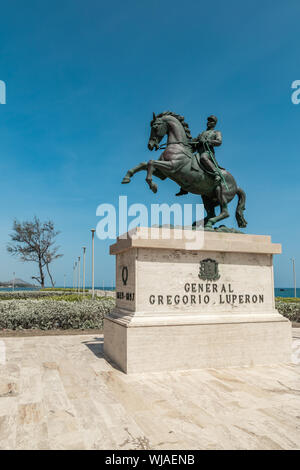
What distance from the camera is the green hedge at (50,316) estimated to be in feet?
40.8

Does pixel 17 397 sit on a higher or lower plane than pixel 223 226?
lower

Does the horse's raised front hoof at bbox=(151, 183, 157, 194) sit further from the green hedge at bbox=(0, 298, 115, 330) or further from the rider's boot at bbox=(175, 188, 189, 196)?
the green hedge at bbox=(0, 298, 115, 330)

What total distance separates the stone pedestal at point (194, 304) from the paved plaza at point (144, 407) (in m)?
0.36

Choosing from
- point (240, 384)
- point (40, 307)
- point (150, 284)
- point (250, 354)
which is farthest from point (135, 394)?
point (40, 307)

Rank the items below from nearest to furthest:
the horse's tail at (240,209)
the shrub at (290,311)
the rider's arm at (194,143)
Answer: the rider's arm at (194,143) < the horse's tail at (240,209) < the shrub at (290,311)

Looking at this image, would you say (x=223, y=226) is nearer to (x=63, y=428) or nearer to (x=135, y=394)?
(x=135, y=394)

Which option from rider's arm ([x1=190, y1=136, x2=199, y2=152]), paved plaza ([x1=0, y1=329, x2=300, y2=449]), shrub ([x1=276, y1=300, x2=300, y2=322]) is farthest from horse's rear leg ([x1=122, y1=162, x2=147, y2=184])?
shrub ([x1=276, y1=300, x2=300, y2=322])

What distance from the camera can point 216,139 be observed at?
8500 millimetres

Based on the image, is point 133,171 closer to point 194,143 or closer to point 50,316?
point 194,143

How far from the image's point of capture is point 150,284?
720 centimetres

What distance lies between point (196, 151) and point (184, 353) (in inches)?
183

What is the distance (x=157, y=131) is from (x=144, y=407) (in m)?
5.94

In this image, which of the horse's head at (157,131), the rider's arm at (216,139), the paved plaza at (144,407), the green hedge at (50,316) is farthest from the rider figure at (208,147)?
the green hedge at (50,316)

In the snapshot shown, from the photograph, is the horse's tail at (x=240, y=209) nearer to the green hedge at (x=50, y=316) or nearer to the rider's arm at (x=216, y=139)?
the rider's arm at (x=216, y=139)
